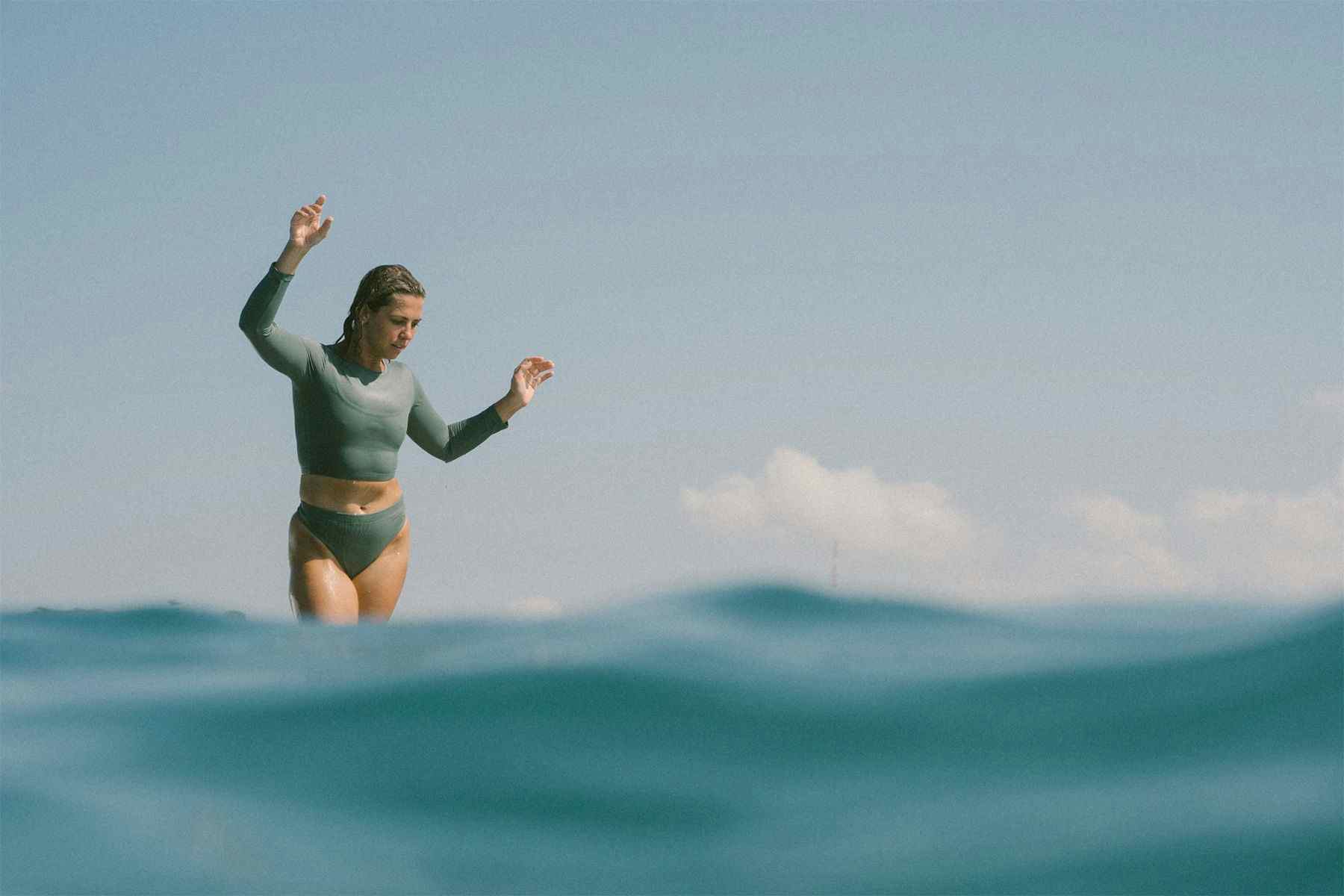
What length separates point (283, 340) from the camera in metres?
5.66

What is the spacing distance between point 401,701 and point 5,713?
1.10 m

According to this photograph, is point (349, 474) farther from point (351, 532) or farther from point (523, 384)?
point (523, 384)

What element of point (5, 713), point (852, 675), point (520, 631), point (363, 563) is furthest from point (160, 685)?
point (363, 563)

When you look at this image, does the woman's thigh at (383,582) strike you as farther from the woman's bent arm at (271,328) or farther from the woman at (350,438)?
the woman's bent arm at (271,328)

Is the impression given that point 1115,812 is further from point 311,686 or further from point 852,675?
point 311,686

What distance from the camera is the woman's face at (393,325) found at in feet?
19.2

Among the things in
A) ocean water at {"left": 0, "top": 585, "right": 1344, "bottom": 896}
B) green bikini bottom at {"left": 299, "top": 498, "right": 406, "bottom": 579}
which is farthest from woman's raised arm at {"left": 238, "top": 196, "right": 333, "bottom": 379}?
ocean water at {"left": 0, "top": 585, "right": 1344, "bottom": 896}

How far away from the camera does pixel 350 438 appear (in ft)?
19.1

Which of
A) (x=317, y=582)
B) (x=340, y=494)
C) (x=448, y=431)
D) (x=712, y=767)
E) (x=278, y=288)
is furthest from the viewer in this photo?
(x=448, y=431)

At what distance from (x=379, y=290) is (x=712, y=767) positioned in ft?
11.8

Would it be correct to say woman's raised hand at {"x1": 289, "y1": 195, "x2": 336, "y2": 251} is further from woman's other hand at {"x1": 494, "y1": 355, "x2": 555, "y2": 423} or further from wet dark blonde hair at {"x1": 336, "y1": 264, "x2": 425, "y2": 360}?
woman's other hand at {"x1": 494, "y1": 355, "x2": 555, "y2": 423}

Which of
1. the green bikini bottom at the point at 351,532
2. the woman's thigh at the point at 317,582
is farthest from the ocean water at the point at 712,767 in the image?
the green bikini bottom at the point at 351,532

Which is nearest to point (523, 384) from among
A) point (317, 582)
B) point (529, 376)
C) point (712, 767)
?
point (529, 376)

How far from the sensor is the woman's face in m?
5.87
